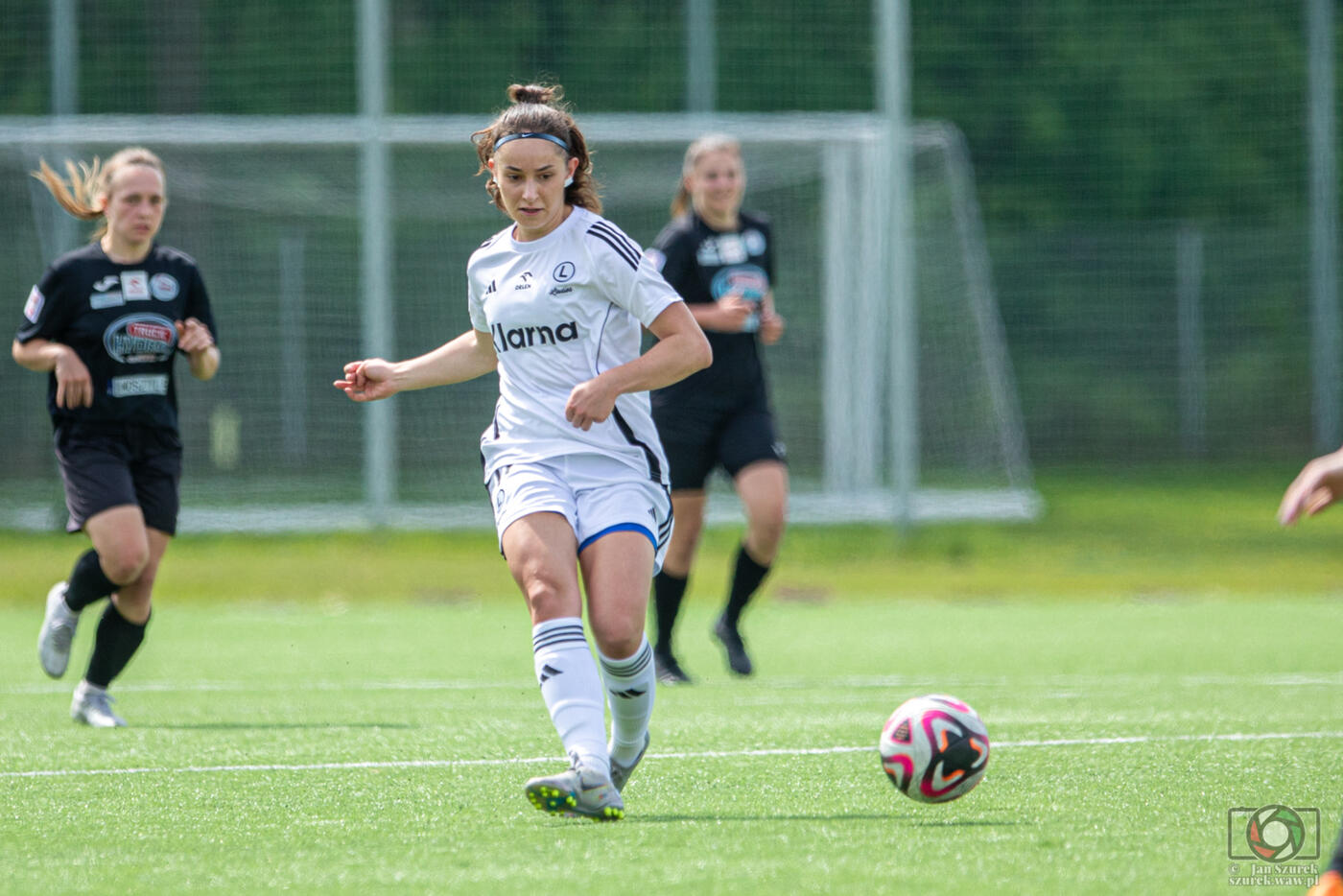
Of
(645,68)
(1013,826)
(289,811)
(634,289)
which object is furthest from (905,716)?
(645,68)

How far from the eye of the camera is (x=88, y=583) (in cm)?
666

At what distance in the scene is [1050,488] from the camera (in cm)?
2036

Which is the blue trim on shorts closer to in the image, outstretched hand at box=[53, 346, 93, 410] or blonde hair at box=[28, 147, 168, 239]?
outstretched hand at box=[53, 346, 93, 410]

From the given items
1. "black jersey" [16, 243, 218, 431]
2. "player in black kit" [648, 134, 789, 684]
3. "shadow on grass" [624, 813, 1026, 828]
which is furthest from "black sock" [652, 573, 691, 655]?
"shadow on grass" [624, 813, 1026, 828]

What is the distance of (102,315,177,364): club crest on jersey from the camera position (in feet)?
21.8

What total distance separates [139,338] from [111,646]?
3.75 ft

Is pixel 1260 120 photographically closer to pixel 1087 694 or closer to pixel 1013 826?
pixel 1087 694

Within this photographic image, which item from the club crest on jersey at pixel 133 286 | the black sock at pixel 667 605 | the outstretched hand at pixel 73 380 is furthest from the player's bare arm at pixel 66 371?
the black sock at pixel 667 605

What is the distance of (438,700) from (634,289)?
3247 mm

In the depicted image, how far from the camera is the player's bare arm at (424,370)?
478 centimetres

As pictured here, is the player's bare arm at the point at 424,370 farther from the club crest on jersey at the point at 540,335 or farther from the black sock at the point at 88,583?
the black sock at the point at 88,583

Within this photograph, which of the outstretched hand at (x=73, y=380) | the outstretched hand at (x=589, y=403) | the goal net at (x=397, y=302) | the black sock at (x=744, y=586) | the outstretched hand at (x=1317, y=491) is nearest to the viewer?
the outstretched hand at (x=1317, y=491)

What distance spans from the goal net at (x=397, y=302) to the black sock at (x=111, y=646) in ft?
25.9

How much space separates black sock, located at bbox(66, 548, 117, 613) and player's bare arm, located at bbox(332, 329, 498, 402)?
217 cm
